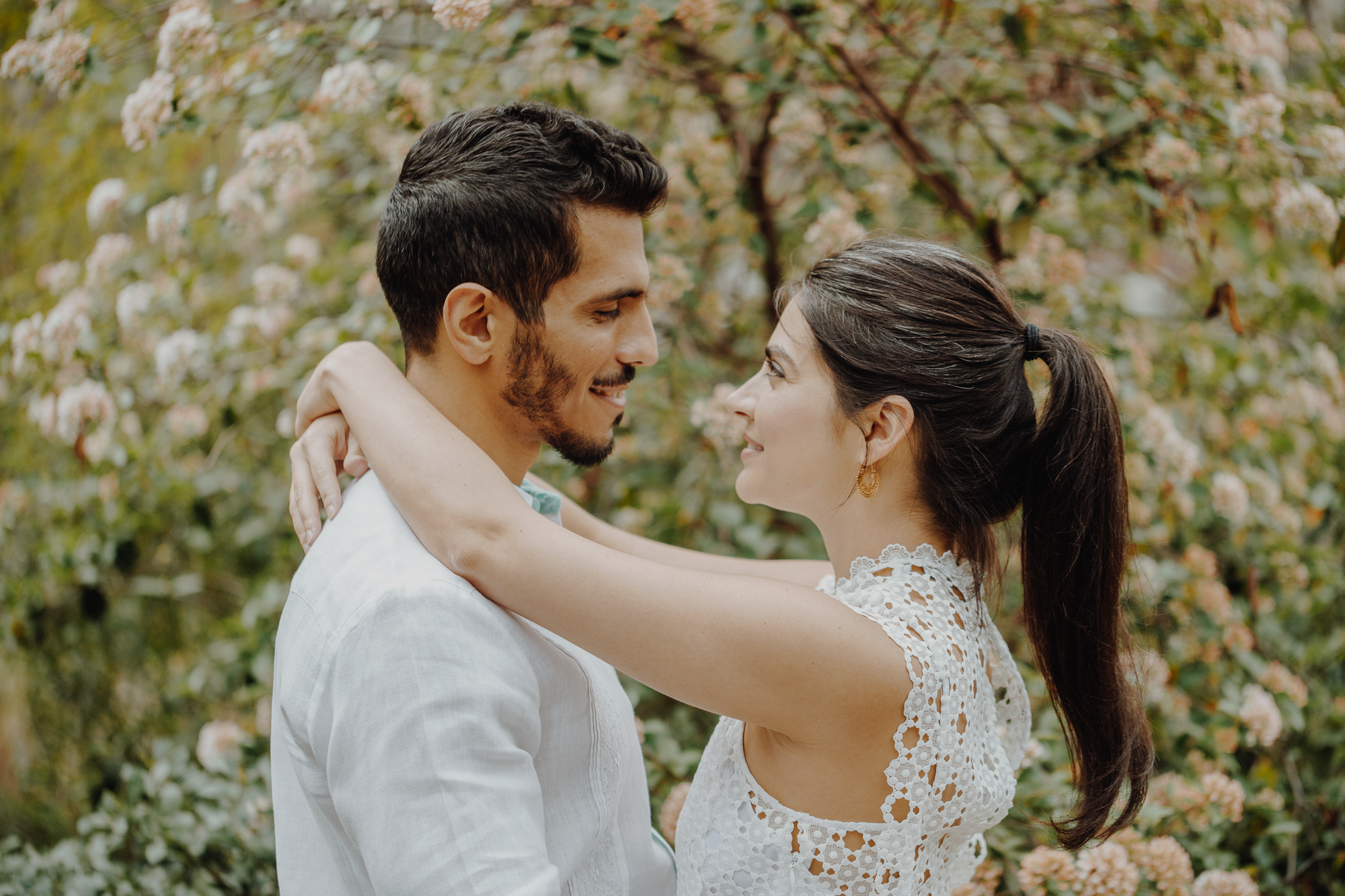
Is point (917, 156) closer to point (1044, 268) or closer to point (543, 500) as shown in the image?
point (1044, 268)

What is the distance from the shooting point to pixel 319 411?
1600 millimetres

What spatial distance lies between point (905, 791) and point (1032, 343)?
2.50 feet

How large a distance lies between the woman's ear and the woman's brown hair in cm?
2

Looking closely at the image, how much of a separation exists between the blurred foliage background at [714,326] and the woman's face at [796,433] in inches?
17.3

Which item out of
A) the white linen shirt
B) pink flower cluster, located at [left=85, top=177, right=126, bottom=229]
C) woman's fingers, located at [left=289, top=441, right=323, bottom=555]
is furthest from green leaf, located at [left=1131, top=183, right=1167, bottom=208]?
pink flower cluster, located at [left=85, top=177, right=126, bottom=229]

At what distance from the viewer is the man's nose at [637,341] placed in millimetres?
1530

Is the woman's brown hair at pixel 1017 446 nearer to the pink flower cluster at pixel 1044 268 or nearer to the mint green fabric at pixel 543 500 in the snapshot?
the mint green fabric at pixel 543 500

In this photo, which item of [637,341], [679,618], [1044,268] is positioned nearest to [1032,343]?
[637,341]

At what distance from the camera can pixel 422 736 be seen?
3.44 feet

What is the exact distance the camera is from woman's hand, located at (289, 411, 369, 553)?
140 cm

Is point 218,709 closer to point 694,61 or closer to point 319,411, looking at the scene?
point 319,411

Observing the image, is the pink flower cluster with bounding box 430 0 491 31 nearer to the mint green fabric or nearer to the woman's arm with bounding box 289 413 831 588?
the woman's arm with bounding box 289 413 831 588

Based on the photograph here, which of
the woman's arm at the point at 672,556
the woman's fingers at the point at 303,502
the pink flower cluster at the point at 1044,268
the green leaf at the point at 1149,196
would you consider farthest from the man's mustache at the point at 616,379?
the green leaf at the point at 1149,196

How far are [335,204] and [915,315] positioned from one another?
280 cm
